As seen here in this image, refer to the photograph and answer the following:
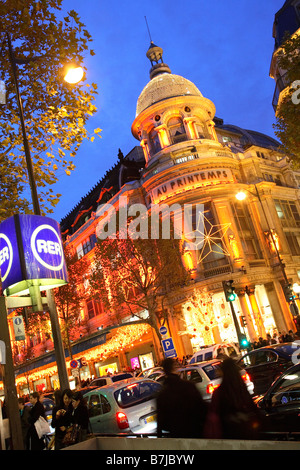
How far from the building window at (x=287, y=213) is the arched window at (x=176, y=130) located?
35.5ft

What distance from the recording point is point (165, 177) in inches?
1352

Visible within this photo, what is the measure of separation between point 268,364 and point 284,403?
5.94 metres

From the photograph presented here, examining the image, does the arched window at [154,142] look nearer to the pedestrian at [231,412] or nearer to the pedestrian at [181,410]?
the pedestrian at [181,410]

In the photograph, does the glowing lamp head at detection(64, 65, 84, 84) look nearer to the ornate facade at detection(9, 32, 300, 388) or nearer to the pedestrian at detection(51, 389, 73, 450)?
the pedestrian at detection(51, 389, 73, 450)

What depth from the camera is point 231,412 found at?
4613mm

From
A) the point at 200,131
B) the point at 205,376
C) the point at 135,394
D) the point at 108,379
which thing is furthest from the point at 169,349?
the point at 200,131

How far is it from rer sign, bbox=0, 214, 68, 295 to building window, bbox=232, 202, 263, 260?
2917cm

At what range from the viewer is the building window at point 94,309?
43.3 meters

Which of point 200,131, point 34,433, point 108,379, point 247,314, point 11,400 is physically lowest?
point 34,433

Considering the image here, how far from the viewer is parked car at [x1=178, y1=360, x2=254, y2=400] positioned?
1151 centimetres

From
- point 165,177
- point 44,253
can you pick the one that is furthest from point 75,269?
point 44,253

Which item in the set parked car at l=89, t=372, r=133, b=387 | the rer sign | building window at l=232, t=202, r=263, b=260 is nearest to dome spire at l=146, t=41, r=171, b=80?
building window at l=232, t=202, r=263, b=260

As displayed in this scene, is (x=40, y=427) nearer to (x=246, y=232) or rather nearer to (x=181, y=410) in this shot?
(x=181, y=410)
